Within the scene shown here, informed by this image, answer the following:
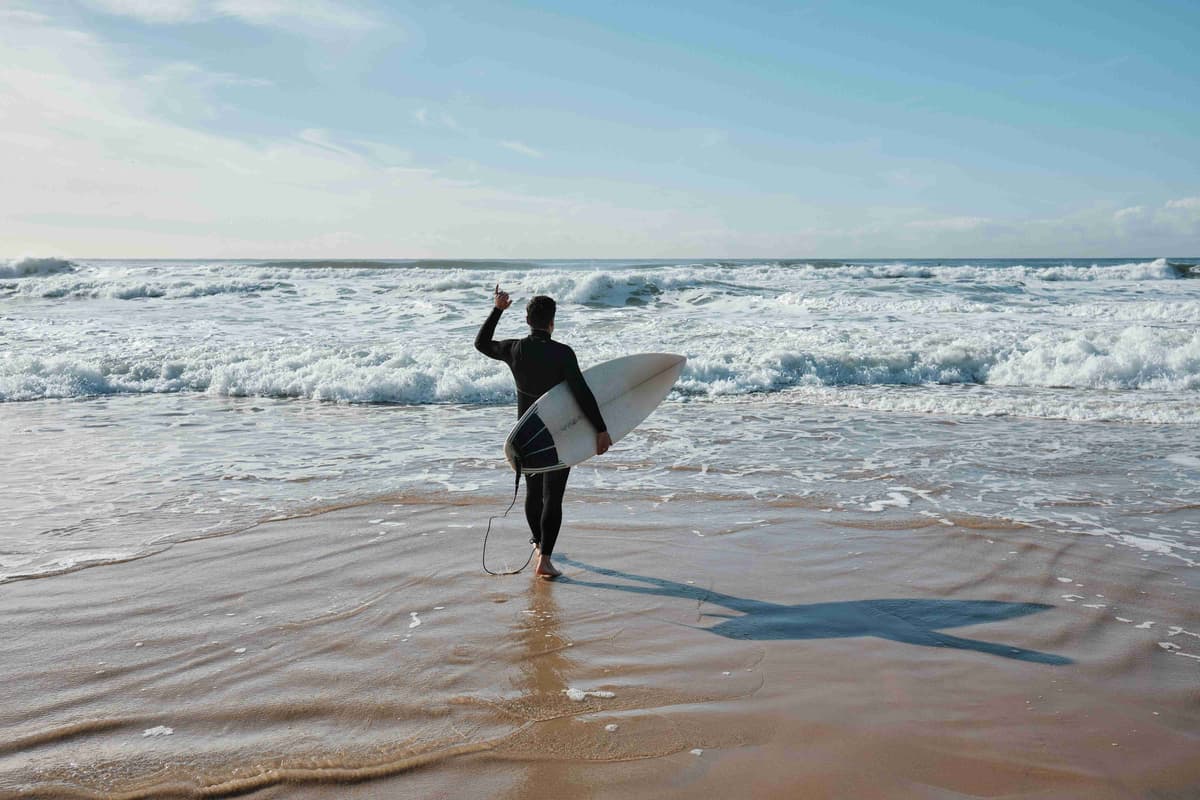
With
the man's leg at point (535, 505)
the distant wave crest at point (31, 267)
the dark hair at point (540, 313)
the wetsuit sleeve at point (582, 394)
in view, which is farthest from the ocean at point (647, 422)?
the distant wave crest at point (31, 267)

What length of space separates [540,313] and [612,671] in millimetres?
2057

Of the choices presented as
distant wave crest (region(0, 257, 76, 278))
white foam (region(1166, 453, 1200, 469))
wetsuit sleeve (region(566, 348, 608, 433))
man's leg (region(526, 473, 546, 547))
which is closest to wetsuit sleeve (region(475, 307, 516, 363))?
wetsuit sleeve (region(566, 348, 608, 433))

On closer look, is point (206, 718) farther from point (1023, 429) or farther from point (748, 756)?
point (1023, 429)

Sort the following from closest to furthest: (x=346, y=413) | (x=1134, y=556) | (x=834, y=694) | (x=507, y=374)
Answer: (x=834, y=694)
(x=1134, y=556)
(x=346, y=413)
(x=507, y=374)

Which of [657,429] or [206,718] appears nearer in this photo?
[206,718]

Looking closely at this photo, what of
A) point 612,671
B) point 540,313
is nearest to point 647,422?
point 540,313

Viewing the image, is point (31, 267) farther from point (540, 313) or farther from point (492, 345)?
point (540, 313)

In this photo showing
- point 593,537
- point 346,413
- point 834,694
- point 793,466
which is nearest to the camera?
point 834,694

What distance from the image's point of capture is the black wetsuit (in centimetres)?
466

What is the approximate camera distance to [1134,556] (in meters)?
4.96

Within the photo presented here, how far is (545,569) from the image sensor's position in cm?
461

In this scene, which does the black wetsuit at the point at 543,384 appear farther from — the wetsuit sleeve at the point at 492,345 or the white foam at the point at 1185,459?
the white foam at the point at 1185,459

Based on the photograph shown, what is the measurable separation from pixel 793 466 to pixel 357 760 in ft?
17.5

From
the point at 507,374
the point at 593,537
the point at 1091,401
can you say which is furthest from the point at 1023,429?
the point at 507,374
